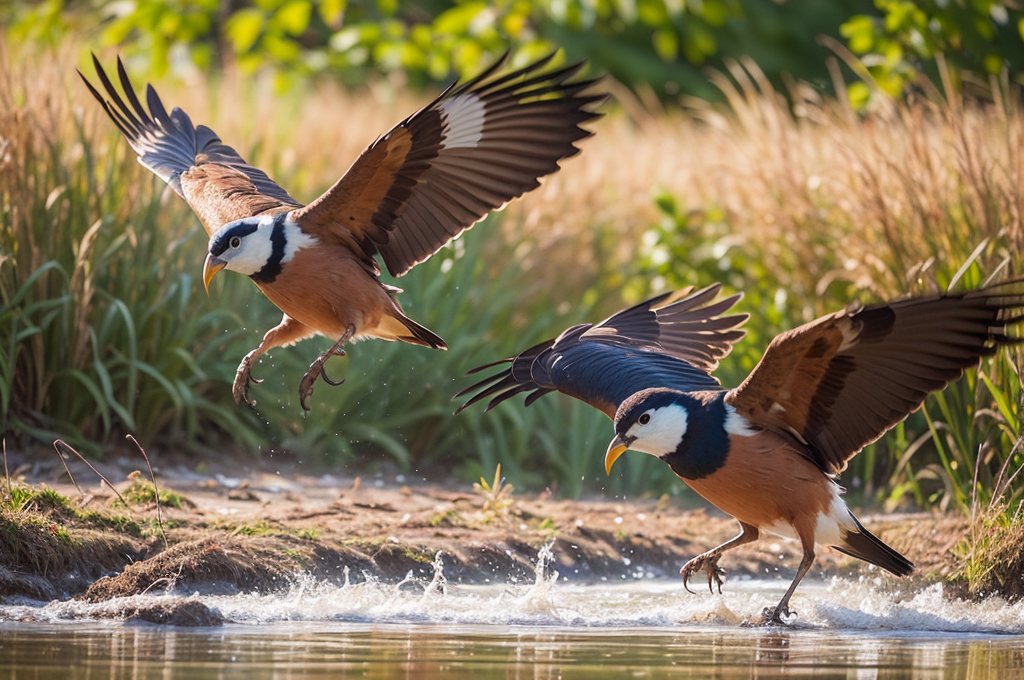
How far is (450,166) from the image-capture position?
511 centimetres

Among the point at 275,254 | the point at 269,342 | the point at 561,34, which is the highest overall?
the point at 561,34

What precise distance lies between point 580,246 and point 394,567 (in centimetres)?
425

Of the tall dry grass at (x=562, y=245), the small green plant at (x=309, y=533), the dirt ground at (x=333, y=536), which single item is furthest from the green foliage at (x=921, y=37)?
the small green plant at (x=309, y=533)

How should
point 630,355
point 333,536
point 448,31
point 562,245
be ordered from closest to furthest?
1. point 630,355
2. point 333,536
3. point 562,245
4. point 448,31

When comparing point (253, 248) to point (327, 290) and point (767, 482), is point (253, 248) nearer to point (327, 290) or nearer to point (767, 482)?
point (327, 290)

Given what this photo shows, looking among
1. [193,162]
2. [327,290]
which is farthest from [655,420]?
[193,162]

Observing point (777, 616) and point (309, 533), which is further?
point (309, 533)

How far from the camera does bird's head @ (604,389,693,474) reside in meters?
4.65

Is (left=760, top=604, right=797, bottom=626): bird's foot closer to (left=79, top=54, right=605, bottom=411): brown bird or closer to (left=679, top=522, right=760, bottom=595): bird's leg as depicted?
(left=679, top=522, right=760, bottom=595): bird's leg

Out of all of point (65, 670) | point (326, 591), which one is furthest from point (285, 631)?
point (65, 670)

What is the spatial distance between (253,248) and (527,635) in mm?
1882

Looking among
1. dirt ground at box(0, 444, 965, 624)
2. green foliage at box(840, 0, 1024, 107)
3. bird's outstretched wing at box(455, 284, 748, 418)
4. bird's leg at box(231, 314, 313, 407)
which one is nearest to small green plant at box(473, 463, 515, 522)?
dirt ground at box(0, 444, 965, 624)

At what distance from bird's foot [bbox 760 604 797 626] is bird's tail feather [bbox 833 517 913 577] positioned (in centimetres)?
35

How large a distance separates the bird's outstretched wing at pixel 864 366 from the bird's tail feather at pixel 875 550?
0.99 ft
